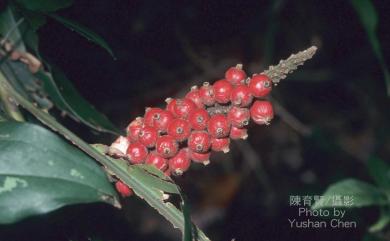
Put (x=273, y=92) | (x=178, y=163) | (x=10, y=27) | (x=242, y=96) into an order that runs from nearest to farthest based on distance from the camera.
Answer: (x=242, y=96) → (x=178, y=163) → (x=10, y=27) → (x=273, y=92)

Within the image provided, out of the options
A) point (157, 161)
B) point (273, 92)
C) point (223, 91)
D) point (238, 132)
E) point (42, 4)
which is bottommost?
point (157, 161)

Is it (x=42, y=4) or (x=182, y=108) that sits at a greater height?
(x=42, y=4)

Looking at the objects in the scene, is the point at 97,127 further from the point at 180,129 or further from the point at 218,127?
the point at 218,127

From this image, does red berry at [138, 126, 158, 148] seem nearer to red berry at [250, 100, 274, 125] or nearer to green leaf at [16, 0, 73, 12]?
red berry at [250, 100, 274, 125]

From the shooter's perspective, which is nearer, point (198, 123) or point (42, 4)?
point (198, 123)

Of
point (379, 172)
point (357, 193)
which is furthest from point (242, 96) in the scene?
point (379, 172)

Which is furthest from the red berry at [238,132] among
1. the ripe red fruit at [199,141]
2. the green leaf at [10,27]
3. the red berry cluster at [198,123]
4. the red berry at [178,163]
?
the green leaf at [10,27]

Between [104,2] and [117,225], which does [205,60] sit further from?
[117,225]

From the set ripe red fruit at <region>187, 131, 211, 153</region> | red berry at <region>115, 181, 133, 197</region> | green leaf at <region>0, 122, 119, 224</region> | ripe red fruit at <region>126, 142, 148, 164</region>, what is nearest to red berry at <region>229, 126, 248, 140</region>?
ripe red fruit at <region>187, 131, 211, 153</region>
